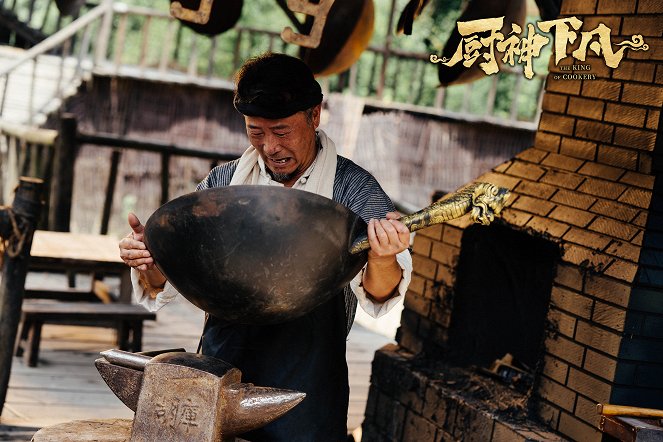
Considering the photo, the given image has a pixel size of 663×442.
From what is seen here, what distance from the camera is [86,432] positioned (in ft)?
7.51

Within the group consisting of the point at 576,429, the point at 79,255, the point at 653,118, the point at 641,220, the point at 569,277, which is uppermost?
the point at 653,118

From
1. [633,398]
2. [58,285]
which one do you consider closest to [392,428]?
[633,398]

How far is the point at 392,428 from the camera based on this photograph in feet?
13.6

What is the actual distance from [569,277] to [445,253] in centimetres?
82

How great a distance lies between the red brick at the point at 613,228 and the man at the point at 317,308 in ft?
2.95

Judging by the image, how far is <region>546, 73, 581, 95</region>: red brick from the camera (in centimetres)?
353

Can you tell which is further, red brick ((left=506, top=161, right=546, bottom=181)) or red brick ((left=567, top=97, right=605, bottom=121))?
red brick ((left=506, top=161, right=546, bottom=181))

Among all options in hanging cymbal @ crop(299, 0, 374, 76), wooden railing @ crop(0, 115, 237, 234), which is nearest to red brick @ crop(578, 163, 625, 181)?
hanging cymbal @ crop(299, 0, 374, 76)

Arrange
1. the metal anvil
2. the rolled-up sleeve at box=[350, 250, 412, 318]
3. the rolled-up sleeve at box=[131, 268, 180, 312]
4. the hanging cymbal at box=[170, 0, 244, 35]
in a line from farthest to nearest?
the hanging cymbal at box=[170, 0, 244, 35], the rolled-up sleeve at box=[131, 268, 180, 312], the rolled-up sleeve at box=[350, 250, 412, 318], the metal anvil

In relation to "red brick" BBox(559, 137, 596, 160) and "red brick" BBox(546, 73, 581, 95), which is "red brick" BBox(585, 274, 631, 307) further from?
"red brick" BBox(546, 73, 581, 95)

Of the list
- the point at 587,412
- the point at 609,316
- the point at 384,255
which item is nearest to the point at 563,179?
the point at 609,316

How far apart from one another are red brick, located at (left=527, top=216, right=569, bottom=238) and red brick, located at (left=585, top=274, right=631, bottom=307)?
0.75ft

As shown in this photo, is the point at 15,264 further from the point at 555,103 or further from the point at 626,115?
the point at 626,115

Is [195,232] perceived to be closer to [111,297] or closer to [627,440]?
[627,440]
